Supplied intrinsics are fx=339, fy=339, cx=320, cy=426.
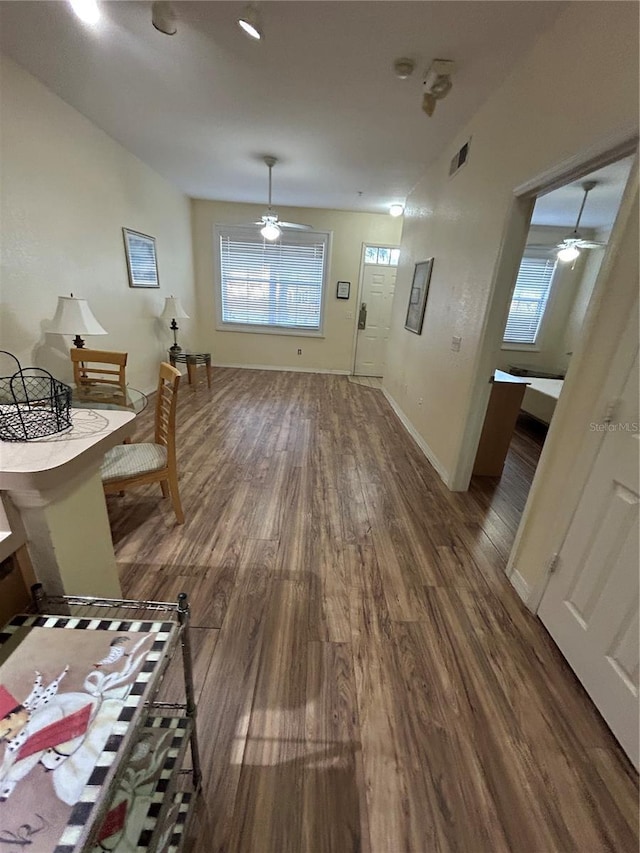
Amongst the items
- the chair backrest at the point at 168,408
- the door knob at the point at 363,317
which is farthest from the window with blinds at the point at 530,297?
the chair backrest at the point at 168,408

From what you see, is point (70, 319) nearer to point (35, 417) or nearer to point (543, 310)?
point (35, 417)

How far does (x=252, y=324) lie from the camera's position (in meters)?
6.13

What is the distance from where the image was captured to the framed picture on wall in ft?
11.6

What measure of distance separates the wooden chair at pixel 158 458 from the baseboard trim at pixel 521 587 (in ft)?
6.38

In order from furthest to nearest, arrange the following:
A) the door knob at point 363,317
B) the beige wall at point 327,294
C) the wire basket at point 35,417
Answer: the door knob at point 363,317 < the beige wall at point 327,294 < the wire basket at point 35,417

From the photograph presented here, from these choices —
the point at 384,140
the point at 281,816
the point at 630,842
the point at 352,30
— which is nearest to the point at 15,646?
the point at 281,816

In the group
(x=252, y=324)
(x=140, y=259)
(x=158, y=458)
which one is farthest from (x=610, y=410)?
(x=252, y=324)

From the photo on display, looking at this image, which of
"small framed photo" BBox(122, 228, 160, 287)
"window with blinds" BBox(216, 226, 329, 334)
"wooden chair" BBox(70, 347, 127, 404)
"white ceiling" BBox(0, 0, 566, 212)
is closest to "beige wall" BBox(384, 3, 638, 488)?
"white ceiling" BBox(0, 0, 566, 212)

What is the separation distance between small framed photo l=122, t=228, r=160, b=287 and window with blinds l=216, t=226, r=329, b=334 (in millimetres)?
1558

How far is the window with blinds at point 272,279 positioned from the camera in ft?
18.5

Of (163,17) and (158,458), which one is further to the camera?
(158,458)

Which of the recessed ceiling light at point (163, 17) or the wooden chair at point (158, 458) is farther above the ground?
the recessed ceiling light at point (163, 17)

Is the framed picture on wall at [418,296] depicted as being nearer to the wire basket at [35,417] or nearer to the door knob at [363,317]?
the door knob at [363,317]

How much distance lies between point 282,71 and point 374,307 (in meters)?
3.91
